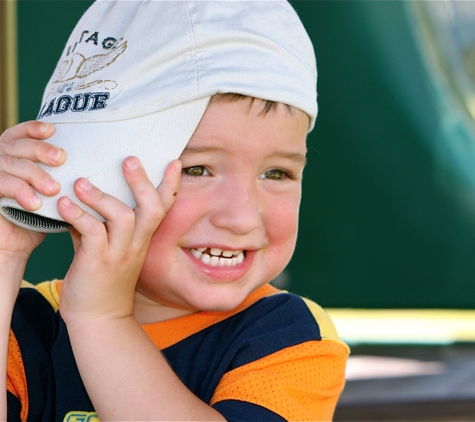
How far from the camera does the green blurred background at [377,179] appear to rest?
3484mm

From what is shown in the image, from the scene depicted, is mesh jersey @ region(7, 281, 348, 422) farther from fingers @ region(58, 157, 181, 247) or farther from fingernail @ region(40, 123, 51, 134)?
fingernail @ region(40, 123, 51, 134)

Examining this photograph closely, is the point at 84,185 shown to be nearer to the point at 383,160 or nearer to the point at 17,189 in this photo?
the point at 17,189

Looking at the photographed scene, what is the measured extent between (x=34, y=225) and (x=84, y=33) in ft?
1.36

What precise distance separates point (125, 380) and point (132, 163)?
1.23 ft

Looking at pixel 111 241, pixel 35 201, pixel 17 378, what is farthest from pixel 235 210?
pixel 17 378

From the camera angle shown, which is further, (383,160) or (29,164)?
(383,160)

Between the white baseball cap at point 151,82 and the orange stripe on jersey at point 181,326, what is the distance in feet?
1.04

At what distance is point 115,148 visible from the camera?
1.38m

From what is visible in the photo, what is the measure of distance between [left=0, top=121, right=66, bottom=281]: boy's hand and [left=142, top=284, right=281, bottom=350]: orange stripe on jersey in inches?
13.1

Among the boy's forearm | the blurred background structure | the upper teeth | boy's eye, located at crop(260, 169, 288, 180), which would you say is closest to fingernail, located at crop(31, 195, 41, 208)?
the boy's forearm

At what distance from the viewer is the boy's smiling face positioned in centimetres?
145

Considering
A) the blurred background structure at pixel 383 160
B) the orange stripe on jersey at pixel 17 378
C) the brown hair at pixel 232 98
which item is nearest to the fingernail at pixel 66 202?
the brown hair at pixel 232 98

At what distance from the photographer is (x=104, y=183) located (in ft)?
4.46

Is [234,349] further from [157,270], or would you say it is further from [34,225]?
[34,225]
